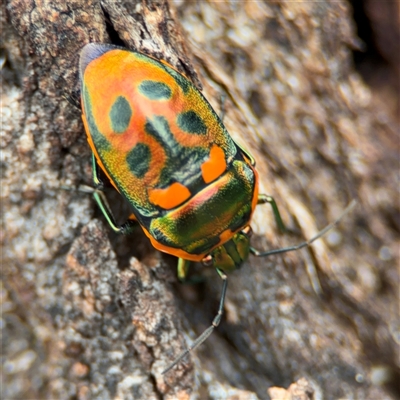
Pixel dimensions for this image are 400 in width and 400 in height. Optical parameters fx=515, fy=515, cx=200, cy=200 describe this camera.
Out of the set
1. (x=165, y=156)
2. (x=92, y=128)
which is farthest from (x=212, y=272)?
(x=92, y=128)

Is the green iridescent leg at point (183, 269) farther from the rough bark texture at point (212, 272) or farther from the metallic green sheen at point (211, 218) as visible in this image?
the metallic green sheen at point (211, 218)

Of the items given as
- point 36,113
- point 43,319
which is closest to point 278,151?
point 36,113

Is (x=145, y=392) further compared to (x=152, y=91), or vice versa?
(x=145, y=392)

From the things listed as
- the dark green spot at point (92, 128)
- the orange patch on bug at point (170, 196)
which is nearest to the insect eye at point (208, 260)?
the orange patch on bug at point (170, 196)

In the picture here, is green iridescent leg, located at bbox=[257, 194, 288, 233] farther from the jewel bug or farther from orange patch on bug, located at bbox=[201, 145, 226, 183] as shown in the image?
orange patch on bug, located at bbox=[201, 145, 226, 183]

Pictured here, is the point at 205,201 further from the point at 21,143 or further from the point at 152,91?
the point at 21,143

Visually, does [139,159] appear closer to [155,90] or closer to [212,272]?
[155,90]

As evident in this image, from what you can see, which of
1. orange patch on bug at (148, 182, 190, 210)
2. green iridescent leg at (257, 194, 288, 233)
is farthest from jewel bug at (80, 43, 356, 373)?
green iridescent leg at (257, 194, 288, 233)
